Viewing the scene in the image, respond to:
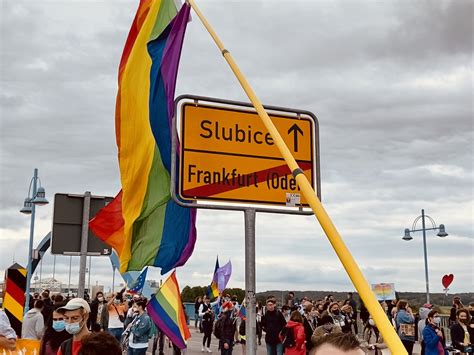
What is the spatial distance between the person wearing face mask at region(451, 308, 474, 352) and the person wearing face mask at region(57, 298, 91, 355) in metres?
10.5

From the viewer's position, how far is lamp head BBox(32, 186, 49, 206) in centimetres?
1948

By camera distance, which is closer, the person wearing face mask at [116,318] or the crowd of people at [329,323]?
the crowd of people at [329,323]

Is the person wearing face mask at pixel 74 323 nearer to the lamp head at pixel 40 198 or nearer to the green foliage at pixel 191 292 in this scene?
the lamp head at pixel 40 198

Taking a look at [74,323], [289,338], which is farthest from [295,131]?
[289,338]

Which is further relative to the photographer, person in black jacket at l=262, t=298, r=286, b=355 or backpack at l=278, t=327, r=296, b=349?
person in black jacket at l=262, t=298, r=286, b=355

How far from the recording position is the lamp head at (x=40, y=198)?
19.5 meters

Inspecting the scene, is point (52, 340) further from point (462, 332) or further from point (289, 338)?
point (462, 332)

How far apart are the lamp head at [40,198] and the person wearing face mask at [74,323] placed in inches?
575

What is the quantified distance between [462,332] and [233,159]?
11.3m

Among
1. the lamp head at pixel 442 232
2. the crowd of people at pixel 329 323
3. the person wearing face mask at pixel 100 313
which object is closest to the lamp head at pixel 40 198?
the person wearing face mask at pixel 100 313

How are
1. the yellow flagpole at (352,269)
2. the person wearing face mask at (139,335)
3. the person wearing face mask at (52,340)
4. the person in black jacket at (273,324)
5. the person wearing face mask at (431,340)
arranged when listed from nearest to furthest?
the yellow flagpole at (352,269) < the person wearing face mask at (52,340) < the person wearing face mask at (139,335) < the person wearing face mask at (431,340) < the person in black jacket at (273,324)

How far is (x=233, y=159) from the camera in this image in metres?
4.22

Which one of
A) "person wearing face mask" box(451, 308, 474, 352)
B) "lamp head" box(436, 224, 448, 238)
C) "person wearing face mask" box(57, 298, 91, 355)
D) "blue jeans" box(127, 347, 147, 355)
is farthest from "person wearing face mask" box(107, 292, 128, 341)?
"lamp head" box(436, 224, 448, 238)

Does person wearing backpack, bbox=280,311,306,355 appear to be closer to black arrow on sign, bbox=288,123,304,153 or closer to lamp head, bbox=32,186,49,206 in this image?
black arrow on sign, bbox=288,123,304,153
